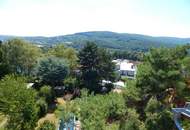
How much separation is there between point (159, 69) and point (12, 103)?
32.0 ft

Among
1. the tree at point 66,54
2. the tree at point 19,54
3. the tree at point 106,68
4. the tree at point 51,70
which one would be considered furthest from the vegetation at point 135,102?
the tree at point 19,54

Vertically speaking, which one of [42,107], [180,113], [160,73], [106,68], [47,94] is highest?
[160,73]

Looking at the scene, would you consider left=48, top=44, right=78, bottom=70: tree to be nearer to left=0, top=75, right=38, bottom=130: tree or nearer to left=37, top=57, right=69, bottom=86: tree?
left=37, top=57, right=69, bottom=86: tree

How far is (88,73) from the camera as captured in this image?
133 ft

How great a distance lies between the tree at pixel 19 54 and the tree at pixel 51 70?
7.02m

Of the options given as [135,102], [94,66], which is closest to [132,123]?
[135,102]

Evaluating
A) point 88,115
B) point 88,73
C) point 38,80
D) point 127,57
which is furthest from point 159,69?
point 127,57

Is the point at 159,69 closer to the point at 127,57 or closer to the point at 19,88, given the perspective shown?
→ the point at 19,88

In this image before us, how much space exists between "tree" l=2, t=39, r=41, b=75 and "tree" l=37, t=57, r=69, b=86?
702 centimetres

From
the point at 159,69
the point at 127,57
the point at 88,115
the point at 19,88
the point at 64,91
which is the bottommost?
the point at 127,57

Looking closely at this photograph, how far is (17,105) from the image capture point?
21.2 m

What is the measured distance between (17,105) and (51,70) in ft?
59.7

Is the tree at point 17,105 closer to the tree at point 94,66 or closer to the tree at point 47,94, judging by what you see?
the tree at point 47,94

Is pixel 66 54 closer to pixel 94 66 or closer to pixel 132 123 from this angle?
pixel 94 66
